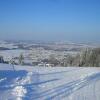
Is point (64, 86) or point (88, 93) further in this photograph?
point (64, 86)

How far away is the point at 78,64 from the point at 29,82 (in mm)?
14536

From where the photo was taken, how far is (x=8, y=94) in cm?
858

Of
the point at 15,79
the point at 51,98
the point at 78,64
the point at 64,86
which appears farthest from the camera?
the point at 78,64

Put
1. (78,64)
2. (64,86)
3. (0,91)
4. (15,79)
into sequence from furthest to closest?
(78,64) → (15,79) → (64,86) → (0,91)

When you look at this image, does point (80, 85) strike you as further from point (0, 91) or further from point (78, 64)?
point (78, 64)

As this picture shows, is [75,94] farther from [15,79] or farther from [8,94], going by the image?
[15,79]

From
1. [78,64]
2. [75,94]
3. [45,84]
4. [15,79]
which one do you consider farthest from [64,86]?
[78,64]

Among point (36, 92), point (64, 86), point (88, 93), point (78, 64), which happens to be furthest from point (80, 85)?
point (78, 64)

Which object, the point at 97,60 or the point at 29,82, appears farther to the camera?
the point at 97,60

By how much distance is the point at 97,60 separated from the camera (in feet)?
82.7

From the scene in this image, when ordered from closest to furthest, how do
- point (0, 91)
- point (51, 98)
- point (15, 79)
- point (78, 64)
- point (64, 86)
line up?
point (51, 98)
point (0, 91)
point (64, 86)
point (15, 79)
point (78, 64)

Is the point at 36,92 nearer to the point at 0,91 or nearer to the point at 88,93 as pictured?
the point at 0,91

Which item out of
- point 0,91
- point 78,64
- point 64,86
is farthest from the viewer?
point 78,64

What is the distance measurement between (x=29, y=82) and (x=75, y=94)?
254 centimetres
